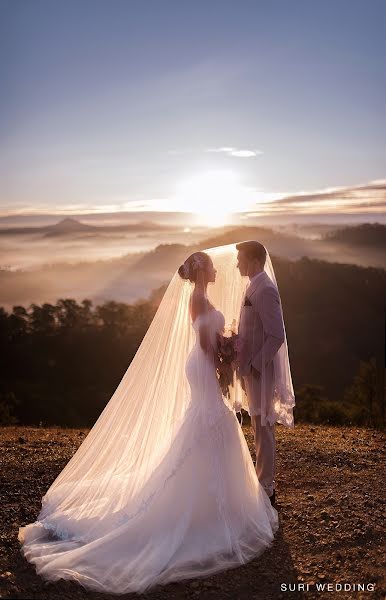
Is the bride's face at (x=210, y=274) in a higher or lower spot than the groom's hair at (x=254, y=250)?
lower

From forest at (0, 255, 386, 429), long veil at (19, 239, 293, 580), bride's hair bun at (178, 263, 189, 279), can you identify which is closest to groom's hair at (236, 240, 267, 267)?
long veil at (19, 239, 293, 580)

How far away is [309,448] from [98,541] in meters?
4.36

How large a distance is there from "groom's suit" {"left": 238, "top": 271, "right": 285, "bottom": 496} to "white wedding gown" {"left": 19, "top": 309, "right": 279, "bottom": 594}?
431mm

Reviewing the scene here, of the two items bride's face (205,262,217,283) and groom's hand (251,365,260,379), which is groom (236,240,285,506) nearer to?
groom's hand (251,365,260,379)

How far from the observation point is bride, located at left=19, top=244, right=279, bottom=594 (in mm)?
4910

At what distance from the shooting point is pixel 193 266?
18.9ft

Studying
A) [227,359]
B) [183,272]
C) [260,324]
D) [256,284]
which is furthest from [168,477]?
[256,284]

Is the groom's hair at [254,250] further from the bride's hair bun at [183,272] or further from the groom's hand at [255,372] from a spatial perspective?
the groom's hand at [255,372]

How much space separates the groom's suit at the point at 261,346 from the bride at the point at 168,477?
274 mm

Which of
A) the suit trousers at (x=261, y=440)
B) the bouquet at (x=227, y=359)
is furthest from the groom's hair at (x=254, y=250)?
the suit trousers at (x=261, y=440)

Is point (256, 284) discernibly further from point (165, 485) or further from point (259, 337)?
point (165, 485)

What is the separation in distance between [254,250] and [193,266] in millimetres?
782

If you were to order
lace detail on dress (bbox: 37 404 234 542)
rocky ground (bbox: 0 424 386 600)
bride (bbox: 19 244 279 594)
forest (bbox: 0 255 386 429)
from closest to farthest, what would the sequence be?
1. rocky ground (bbox: 0 424 386 600)
2. bride (bbox: 19 244 279 594)
3. lace detail on dress (bbox: 37 404 234 542)
4. forest (bbox: 0 255 386 429)

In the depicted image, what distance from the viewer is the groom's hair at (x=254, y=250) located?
20.2ft
